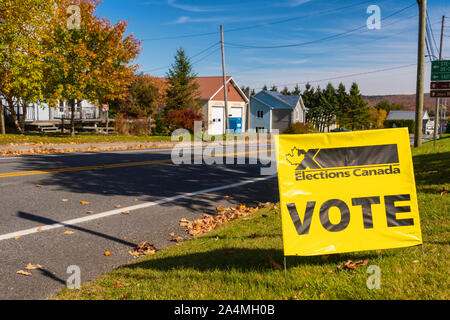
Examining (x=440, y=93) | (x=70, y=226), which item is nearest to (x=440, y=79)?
(x=440, y=93)

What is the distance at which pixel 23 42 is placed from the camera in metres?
19.1

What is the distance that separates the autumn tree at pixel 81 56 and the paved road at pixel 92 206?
34.3 feet

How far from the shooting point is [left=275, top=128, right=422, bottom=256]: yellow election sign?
3723 mm

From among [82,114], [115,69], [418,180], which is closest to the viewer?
[418,180]

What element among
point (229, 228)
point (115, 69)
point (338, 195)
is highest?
point (115, 69)

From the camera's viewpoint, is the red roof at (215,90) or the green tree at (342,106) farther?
the green tree at (342,106)

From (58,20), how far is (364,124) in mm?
80938

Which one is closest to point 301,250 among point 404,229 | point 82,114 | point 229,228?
point 404,229

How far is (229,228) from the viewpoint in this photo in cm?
587

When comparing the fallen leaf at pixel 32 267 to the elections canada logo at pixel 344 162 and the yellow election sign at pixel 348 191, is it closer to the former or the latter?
the yellow election sign at pixel 348 191

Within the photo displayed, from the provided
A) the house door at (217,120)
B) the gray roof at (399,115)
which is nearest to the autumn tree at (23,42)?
the house door at (217,120)

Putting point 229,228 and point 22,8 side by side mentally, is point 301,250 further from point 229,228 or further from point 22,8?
point 22,8

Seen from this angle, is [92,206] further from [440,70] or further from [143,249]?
[440,70]

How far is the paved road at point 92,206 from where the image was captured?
4.45 m
